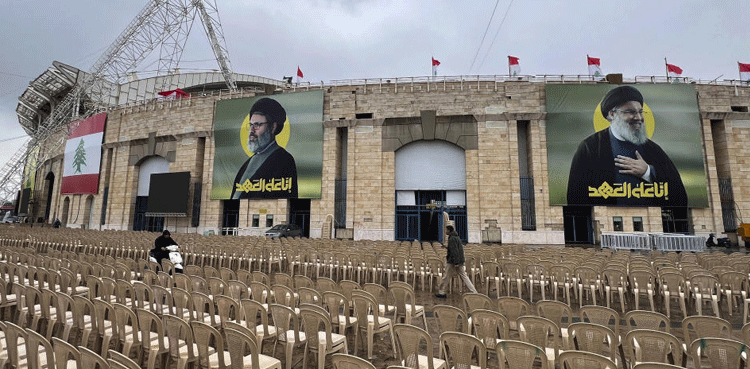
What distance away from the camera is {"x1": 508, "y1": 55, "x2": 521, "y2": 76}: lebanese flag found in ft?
78.6

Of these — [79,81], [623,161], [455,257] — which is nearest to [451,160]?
Answer: [623,161]

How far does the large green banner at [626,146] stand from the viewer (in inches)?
800

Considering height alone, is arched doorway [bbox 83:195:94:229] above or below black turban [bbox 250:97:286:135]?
below

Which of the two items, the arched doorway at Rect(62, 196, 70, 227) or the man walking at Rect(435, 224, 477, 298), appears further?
the arched doorway at Rect(62, 196, 70, 227)

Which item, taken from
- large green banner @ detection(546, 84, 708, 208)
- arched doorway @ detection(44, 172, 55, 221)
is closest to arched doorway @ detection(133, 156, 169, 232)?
arched doorway @ detection(44, 172, 55, 221)

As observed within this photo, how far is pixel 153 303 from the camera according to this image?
5.13 m

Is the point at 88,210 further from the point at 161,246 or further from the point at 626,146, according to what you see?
the point at 626,146

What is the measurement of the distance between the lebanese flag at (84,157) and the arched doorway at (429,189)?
29.2m

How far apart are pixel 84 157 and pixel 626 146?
152 feet

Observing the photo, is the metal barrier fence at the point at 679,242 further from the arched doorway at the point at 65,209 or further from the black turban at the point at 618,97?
the arched doorway at the point at 65,209

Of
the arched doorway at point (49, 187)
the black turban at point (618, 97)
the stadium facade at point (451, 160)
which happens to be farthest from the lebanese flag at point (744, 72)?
the arched doorway at point (49, 187)

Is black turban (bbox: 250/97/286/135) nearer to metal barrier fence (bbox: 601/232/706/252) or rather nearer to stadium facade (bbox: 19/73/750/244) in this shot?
stadium facade (bbox: 19/73/750/244)

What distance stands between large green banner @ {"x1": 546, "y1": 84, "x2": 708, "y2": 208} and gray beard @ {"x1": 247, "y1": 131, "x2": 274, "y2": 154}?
65.5 feet

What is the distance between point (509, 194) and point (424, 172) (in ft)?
19.3
